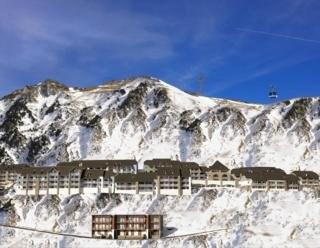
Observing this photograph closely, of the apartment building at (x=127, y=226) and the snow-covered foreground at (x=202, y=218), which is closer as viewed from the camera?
the snow-covered foreground at (x=202, y=218)

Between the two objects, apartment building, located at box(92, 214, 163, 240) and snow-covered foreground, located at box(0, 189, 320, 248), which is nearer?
snow-covered foreground, located at box(0, 189, 320, 248)

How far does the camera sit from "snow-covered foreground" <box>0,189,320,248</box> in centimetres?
16925

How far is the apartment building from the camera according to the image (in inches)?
6949

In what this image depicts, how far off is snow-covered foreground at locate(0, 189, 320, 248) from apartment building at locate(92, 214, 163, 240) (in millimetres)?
4218

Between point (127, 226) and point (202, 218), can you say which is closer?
point (127, 226)

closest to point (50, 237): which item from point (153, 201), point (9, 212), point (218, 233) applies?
point (9, 212)

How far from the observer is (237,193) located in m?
195

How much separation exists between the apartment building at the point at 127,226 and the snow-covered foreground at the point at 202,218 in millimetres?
4218

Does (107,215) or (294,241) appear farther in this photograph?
(107,215)

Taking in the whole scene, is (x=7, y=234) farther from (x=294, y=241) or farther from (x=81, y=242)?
(x=294, y=241)

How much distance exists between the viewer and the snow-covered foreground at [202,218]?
16925cm

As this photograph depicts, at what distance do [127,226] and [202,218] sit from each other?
2451 centimetres

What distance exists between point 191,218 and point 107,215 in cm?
2708

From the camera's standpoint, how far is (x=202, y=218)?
184750 mm
